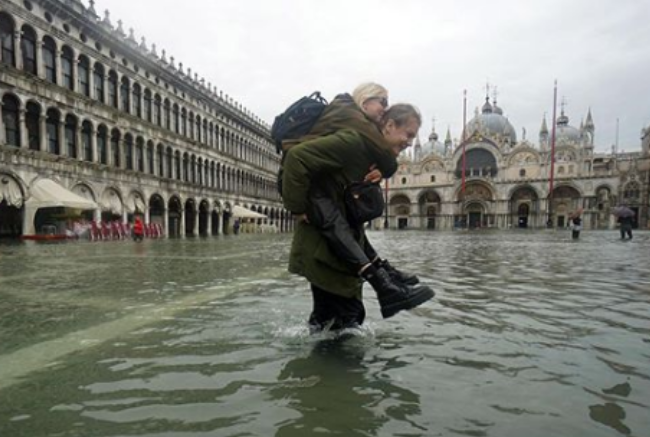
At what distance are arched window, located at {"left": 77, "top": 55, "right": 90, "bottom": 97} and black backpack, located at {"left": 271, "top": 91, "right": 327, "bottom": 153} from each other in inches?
1017

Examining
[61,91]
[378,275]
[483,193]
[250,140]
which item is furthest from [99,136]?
[483,193]

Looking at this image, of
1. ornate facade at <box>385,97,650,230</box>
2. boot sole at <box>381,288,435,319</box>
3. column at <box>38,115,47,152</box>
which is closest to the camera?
boot sole at <box>381,288,435,319</box>

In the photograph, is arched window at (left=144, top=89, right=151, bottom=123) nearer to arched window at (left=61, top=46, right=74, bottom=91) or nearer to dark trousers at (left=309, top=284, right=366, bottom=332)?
arched window at (left=61, top=46, right=74, bottom=91)

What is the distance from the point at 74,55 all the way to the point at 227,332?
85.9 feet

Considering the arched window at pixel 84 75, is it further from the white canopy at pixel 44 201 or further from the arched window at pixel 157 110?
the white canopy at pixel 44 201

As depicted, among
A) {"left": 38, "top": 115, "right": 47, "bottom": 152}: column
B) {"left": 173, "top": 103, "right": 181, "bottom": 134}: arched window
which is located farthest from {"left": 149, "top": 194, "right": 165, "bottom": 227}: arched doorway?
{"left": 38, "top": 115, "right": 47, "bottom": 152}: column

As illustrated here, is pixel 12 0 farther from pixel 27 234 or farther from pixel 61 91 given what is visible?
pixel 27 234

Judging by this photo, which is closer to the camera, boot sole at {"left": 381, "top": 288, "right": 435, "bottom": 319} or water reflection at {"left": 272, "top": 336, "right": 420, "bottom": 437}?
water reflection at {"left": 272, "top": 336, "right": 420, "bottom": 437}

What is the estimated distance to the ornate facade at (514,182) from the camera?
6284 centimetres

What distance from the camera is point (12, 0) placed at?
19688 millimetres

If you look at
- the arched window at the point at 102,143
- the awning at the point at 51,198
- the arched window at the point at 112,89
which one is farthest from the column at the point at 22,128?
the arched window at the point at 112,89

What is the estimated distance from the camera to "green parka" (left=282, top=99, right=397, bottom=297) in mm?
2875

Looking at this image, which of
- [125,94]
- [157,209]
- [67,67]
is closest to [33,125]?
[67,67]

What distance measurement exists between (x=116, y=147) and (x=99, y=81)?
403 cm
